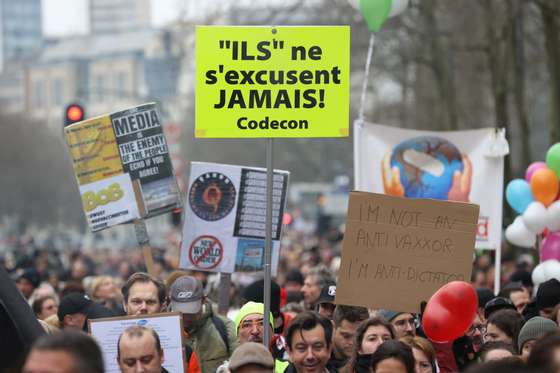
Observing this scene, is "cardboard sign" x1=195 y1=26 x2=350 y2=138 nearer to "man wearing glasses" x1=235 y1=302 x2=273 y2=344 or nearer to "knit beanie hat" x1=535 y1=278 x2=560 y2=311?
"man wearing glasses" x1=235 y1=302 x2=273 y2=344

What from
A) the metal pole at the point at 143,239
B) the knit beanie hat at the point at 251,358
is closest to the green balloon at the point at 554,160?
the metal pole at the point at 143,239

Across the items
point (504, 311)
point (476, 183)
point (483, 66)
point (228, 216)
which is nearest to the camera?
point (504, 311)

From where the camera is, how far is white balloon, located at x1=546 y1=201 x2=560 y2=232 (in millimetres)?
11719

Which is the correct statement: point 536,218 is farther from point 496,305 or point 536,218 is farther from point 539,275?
point 496,305

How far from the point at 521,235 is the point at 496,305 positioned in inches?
132

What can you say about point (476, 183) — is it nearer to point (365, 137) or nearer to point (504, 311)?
point (365, 137)

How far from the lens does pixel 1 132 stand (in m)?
69.3

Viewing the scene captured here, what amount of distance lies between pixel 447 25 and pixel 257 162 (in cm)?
3498

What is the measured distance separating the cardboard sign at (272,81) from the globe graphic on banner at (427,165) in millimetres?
4686

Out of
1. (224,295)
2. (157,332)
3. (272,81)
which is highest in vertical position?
(272,81)

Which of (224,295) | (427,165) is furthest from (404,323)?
(427,165)

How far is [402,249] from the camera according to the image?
931 cm

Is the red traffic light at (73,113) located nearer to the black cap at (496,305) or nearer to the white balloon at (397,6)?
the white balloon at (397,6)

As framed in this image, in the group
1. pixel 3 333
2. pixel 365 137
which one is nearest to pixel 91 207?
pixel 365 137
